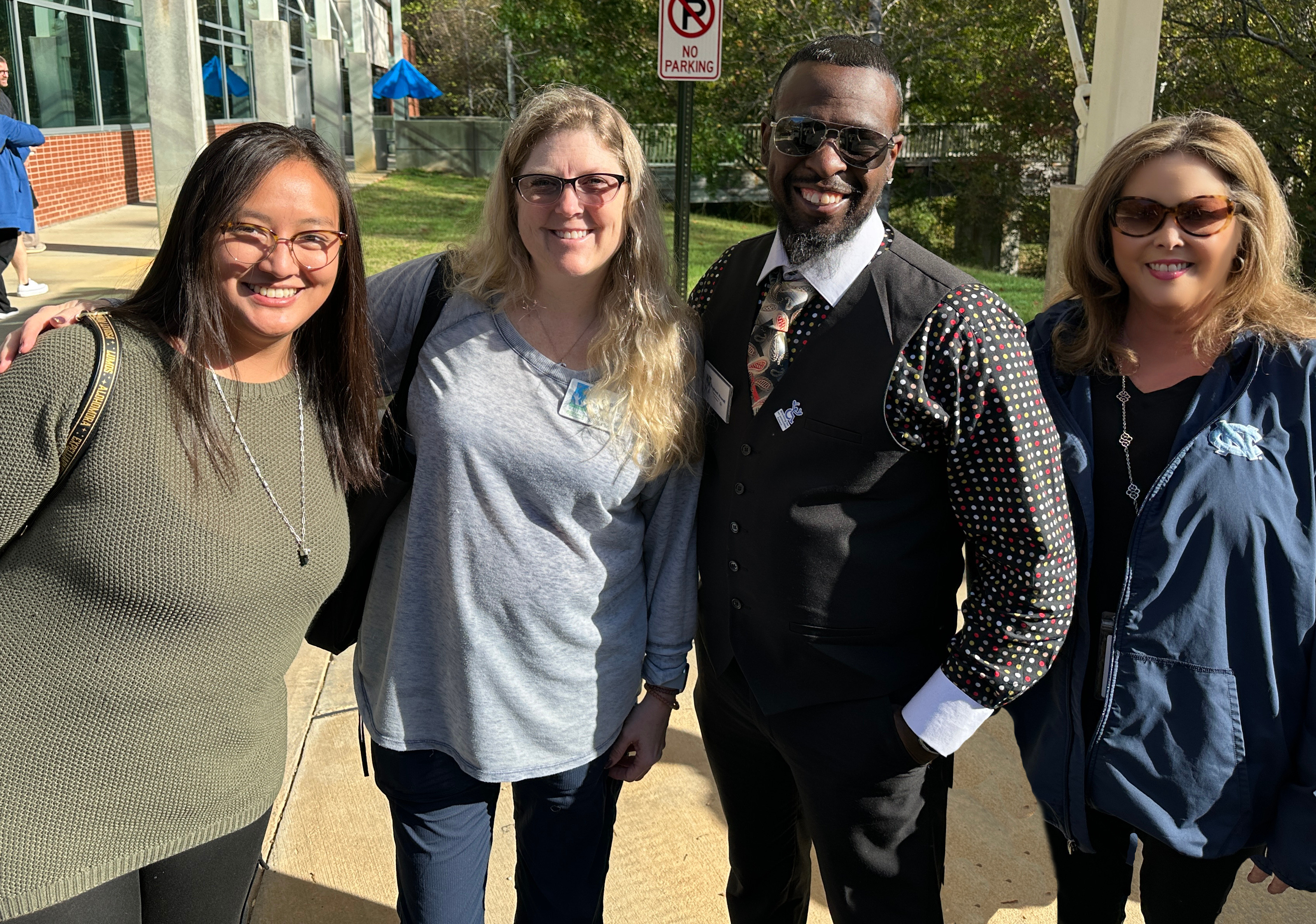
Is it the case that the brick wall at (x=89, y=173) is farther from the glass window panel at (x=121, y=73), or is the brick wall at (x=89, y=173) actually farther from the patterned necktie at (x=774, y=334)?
the patterned necktie at (x=774, y=334)

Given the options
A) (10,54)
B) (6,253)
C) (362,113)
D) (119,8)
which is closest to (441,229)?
(10,54)

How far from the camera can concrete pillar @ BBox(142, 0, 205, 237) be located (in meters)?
11.0

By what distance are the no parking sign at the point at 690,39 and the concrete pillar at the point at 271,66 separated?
10830 millimetres

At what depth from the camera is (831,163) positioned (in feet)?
6.82

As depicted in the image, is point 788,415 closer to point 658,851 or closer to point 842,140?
point 842,140

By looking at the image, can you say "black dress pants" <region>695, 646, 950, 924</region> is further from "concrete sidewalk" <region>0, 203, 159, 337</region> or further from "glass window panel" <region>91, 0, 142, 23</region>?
"glass window panel" <region>91, 0, 142, 23</region>

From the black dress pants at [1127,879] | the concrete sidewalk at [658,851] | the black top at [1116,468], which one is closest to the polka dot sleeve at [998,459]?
the black top at [1116,468]

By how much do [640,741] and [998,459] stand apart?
989mm

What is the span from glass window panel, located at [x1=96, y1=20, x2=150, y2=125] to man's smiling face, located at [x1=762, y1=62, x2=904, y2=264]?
647 inches

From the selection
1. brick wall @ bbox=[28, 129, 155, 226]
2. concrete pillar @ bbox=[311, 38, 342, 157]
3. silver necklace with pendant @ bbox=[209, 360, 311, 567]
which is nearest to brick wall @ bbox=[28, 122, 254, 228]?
brick wall @ bbox=[28, 129, 155, 226]

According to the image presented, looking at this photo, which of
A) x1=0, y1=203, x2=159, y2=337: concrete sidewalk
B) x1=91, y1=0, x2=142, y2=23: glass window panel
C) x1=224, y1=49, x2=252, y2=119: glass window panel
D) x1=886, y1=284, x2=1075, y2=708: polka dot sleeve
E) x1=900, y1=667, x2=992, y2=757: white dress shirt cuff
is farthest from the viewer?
x1=224, y1=49, x2=252, y2=119: glass window panel

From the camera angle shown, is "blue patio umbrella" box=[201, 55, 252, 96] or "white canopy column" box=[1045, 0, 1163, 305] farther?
"blue patio umbrella" box=[201, 55, 252, 96]

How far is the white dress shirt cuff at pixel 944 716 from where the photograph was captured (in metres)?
2.02

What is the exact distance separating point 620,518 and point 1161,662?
1.07m
